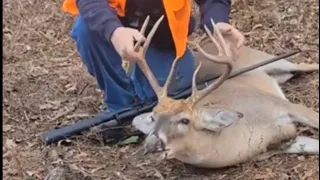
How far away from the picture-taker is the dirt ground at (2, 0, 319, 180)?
5.20 metres

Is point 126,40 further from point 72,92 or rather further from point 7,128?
point 72,92

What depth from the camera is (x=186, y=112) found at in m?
4.97

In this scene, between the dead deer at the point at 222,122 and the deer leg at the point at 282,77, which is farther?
the deer leg at the point at 282,77

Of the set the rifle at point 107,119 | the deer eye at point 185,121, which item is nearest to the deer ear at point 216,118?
the deer eye at point 185,121

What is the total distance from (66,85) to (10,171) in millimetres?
1299

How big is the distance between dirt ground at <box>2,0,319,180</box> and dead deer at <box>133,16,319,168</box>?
0.30ft

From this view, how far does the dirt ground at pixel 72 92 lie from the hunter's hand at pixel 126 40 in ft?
2.34

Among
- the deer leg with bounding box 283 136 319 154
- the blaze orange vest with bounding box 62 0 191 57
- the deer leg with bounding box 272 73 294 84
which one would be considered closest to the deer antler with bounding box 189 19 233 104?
the blaze orange vest with bounding box 62 0 191 57

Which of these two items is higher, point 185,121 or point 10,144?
point 185,121

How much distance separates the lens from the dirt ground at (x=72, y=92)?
5203mm

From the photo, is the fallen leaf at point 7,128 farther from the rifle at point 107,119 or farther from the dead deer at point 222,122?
the dead deer at point 222,122

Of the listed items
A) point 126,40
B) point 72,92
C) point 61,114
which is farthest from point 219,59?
point 72,92

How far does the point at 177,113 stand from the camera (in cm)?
492

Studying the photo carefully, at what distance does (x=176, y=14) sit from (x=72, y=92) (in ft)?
4.12
